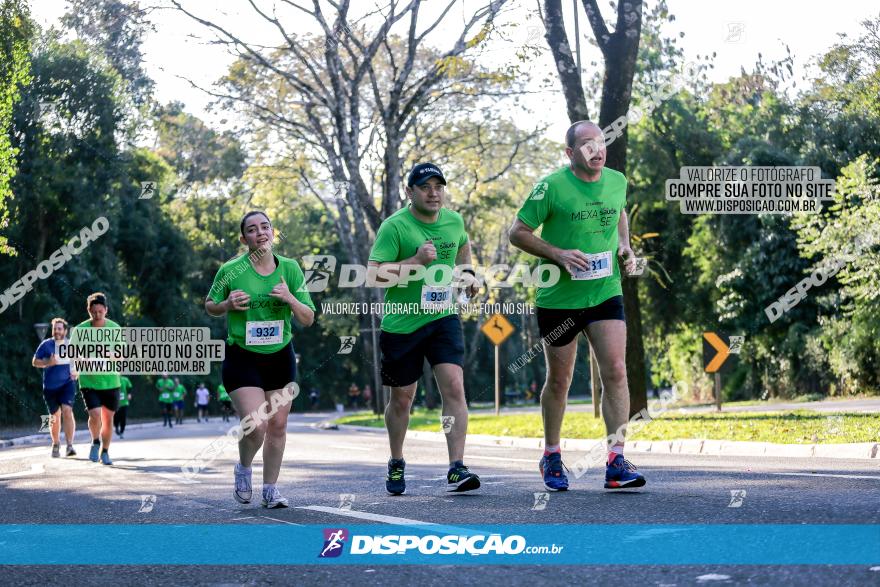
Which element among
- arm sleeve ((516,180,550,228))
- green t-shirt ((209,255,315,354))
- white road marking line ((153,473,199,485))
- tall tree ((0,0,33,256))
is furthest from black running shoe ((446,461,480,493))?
tall tree ((0,0,33,256))

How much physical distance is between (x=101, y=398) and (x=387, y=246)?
7.66 metres

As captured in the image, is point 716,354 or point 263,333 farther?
point 716,354

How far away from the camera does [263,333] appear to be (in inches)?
300

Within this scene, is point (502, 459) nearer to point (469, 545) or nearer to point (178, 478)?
point (178, 478)

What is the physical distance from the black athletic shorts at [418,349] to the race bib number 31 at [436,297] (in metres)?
0.09

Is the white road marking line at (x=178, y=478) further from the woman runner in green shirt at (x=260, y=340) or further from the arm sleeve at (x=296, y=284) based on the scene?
the arm sleeve at (x=296, y=284)

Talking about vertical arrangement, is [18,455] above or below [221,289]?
below

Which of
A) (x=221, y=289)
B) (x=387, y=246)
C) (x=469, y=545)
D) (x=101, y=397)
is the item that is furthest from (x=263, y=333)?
(x=101, y=397)

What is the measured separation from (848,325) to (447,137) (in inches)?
499

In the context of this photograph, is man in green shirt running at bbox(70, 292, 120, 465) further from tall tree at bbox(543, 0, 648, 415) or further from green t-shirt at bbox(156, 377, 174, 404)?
green t-shirt at bbox(156, 377, 174, 404)

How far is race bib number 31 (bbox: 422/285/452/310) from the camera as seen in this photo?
26.2 ft

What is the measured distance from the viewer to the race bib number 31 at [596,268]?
748 cm

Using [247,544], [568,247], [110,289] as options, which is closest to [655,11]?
[110,289]

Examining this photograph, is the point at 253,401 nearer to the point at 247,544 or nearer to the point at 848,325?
the point at 247,544
